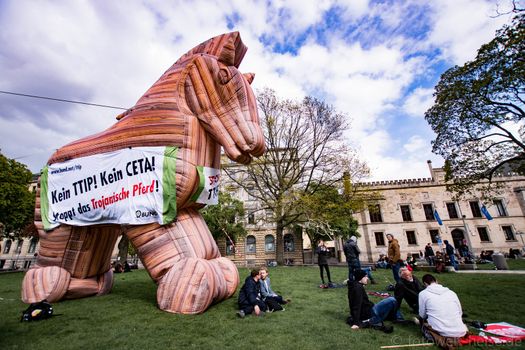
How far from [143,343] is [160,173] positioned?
8.79 feet

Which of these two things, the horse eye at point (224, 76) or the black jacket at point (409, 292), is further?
the horse eye at point (224, 76)

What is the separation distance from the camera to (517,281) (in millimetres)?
8211

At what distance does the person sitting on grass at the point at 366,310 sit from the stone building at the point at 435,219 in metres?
26.7

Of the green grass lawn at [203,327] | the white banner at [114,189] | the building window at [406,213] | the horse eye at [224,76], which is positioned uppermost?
the building window at [406,213]

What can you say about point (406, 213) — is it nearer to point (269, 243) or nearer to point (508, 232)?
point (508, 232)

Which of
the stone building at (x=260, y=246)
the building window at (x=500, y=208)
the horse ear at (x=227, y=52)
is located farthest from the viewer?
the stone building at (x=260, y=246)

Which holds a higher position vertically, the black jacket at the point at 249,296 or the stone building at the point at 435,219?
the stone building at the point at 435,219

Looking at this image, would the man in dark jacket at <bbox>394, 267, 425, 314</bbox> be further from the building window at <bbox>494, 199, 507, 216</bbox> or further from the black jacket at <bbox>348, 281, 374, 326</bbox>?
the building window at <bbox>494, 199, 507, 216</bbox>

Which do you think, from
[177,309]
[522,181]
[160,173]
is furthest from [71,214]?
[522,181]

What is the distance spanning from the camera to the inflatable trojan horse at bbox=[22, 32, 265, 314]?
4.75 metres

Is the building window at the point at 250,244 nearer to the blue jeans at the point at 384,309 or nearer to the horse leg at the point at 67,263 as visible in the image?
the horse leg at the point at 67,263

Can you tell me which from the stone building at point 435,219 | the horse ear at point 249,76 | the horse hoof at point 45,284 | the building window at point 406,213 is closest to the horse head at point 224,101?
the horse ear at point 249,76

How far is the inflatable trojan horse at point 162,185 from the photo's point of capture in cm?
475

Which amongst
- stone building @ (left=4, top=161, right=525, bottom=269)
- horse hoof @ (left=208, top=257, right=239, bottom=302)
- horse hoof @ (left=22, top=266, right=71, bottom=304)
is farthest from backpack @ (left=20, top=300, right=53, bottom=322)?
stone building @ (left=4, top=161, right=525, bottom=269)
